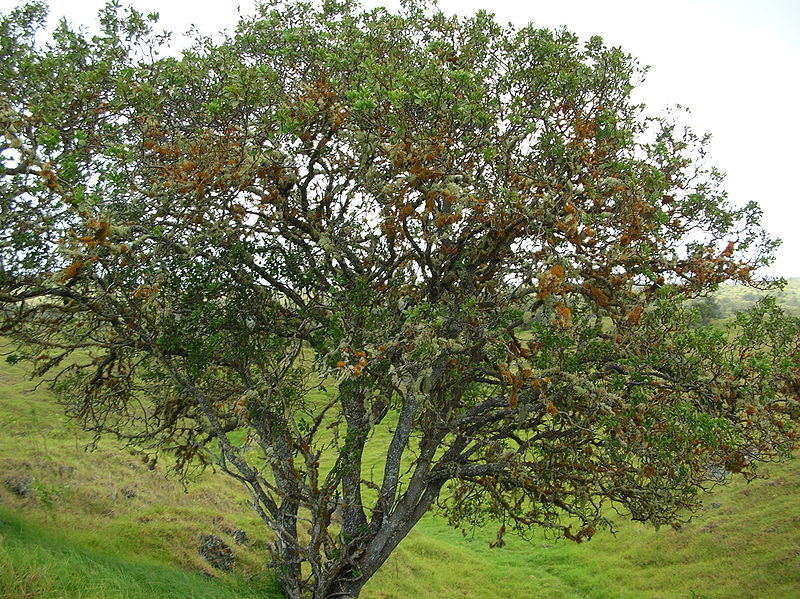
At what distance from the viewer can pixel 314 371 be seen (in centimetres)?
1237

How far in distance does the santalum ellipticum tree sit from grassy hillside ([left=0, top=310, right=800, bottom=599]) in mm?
3163

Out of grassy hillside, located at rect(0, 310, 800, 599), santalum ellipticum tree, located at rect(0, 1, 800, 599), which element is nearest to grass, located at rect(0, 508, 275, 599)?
grassy hillside, located at rect(0, 310, 800, 599)

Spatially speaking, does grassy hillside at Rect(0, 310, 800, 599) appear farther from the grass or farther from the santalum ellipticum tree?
the santalum ellipticum tree

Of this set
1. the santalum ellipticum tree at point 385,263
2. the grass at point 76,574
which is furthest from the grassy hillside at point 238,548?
the santalum ellipticum tree at point 385,263

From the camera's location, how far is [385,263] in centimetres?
1466

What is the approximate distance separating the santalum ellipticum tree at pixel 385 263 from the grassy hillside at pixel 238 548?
10.4 feet

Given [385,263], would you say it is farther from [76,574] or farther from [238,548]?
[238,548]

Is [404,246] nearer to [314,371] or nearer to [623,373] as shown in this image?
[314,371]

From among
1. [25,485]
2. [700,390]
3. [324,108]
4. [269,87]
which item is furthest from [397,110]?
[25,485]

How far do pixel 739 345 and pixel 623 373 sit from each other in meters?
2.38

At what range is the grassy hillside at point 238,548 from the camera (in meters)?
12.0

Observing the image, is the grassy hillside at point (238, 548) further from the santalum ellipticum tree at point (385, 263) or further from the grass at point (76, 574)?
the santalum ellipticum tree at point (385, 263)

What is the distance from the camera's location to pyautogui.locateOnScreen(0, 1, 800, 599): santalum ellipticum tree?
10.9 meters

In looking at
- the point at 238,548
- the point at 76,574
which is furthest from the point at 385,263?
the point at 238,548
